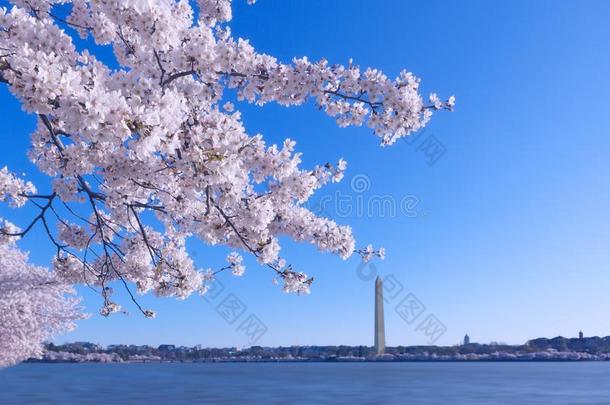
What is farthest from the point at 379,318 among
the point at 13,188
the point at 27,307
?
the point at 13,188

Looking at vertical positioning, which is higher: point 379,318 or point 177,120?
point 379,318

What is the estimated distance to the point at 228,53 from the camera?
709 cm

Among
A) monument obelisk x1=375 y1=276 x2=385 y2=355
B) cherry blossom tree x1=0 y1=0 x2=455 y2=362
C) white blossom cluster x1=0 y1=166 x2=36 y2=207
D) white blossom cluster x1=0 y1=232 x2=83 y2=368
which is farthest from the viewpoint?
monument obelisk x1=375 y1=276 x2=385 y2=355

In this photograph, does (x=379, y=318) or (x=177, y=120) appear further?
(x=379, y=318)

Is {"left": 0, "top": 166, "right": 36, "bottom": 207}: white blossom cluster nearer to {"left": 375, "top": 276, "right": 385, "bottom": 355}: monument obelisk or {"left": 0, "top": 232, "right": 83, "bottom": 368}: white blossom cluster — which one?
{"left": 0, "top": 232, "right": 83, "bottom": 368}: white blossom cluster

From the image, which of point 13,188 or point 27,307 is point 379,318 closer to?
point 27,307

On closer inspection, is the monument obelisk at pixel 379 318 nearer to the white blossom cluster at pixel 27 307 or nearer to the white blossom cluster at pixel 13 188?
the white blossom cluster at pixel 27 307

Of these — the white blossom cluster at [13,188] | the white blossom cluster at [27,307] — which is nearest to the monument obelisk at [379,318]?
the white blossom cluster at [27,307]

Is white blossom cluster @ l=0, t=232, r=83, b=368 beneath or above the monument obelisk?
beneath

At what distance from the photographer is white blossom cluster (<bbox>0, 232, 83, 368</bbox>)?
2433cm

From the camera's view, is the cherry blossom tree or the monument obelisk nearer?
the cherry blossom tree

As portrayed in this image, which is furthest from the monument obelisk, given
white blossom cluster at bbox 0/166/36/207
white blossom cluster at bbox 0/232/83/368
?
white blossom cluster at bbox 0/166/36/207

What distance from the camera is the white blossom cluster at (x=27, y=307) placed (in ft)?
79.8

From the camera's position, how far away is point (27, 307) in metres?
25.2
